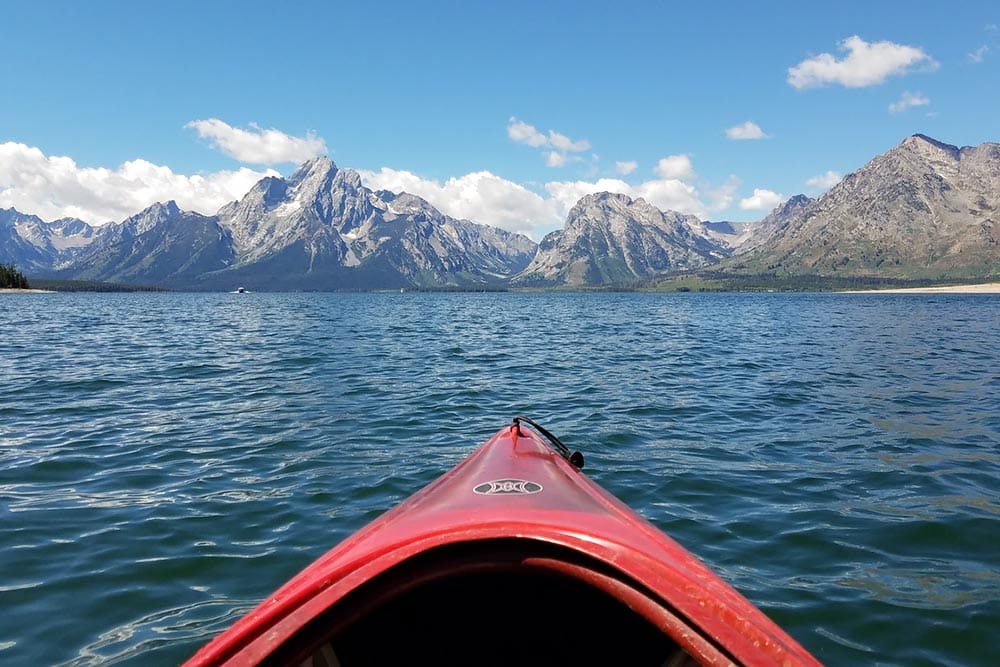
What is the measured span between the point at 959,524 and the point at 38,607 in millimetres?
12836

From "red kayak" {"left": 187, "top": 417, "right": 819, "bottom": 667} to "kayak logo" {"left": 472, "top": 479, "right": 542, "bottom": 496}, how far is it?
0.06 ft

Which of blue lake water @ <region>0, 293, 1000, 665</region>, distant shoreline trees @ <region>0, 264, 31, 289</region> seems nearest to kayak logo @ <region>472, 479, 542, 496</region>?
blue lake water @ <region>0, 293, 1000, 665</region>

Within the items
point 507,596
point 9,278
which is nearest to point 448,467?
point 507,596

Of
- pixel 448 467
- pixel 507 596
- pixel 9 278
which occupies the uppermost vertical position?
pixel 9 278

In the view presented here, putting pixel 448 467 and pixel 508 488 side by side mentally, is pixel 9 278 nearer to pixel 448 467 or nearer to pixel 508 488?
pixel 448 467

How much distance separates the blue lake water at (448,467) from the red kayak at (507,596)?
2.78 m

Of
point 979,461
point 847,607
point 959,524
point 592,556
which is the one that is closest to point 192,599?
point 592,556

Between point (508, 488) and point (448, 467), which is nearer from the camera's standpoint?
point (508, 488)

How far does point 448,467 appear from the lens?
12258 mm

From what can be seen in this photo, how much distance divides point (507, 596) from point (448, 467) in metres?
7.35

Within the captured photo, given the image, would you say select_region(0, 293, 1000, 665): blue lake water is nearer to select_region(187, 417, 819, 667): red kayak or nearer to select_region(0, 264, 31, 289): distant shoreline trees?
select_region(187, 417, 819, 667): red kayak

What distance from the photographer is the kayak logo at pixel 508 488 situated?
4777 millimetres

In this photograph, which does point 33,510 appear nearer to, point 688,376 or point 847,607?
point 847,607

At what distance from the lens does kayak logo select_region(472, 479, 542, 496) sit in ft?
15.7
